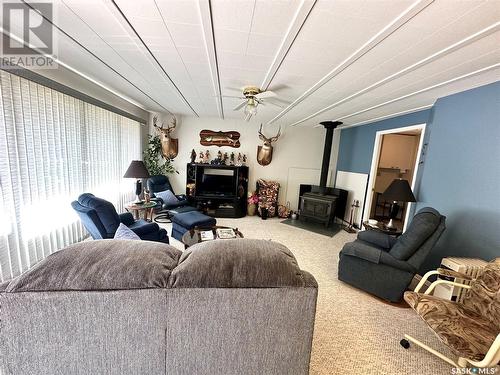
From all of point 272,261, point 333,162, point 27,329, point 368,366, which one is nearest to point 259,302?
point 272,261

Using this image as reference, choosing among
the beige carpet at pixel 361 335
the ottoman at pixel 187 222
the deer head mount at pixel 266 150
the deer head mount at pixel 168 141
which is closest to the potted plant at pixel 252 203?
the deer head mount at pixel 266 150

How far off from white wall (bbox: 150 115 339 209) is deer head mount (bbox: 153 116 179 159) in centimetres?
12

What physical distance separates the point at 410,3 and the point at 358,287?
8.61 feet

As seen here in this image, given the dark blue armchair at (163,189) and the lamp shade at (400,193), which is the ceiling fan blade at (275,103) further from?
the dark blue armchair at (163,189)

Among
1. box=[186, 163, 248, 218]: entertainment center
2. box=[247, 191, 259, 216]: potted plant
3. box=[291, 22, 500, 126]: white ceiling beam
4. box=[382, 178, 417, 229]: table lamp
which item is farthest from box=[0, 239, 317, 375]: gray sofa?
box=[247, 191, 259, 216]: potted plant

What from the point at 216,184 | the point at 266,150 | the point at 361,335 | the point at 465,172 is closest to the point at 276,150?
the point at 266,150

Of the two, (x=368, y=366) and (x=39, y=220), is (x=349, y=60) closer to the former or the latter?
(x=368, y=366)

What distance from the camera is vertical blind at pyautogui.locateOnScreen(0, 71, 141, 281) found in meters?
1.96

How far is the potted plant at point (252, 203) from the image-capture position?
213 inches

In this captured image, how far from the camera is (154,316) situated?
31.0 inches

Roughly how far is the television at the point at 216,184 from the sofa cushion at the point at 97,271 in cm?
434

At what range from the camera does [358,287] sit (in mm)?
2482

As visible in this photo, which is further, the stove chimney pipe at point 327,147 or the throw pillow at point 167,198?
the stove chimney pipe at point 327,147

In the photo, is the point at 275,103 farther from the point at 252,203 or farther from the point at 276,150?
the point at 252,203
